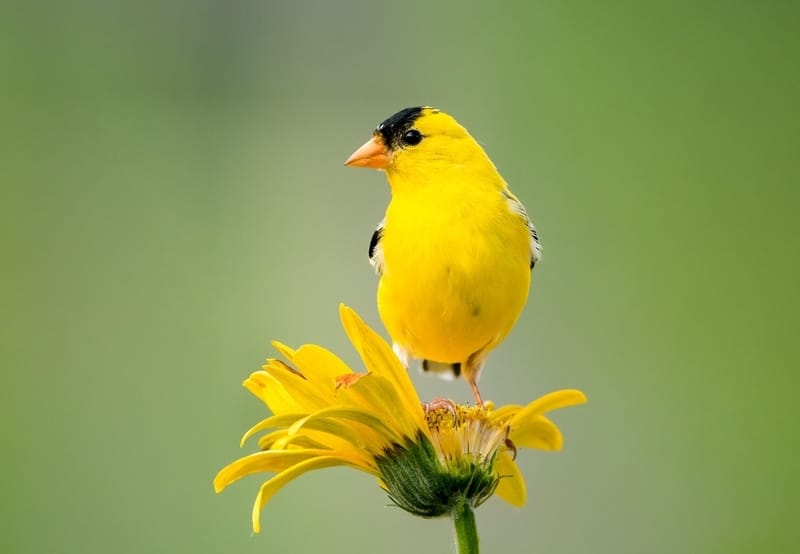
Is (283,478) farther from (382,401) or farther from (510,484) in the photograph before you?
(510,484)

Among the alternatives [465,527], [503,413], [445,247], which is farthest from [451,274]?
[465,527]

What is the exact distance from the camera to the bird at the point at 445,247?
815 millimetres

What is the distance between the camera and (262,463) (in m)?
0.66

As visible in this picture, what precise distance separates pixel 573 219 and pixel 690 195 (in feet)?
0.91

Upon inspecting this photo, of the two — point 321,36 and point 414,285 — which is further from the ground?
point 321,36

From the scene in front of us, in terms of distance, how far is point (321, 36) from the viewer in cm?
268

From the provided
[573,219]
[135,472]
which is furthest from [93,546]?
[573,219]

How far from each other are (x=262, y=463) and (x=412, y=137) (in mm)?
433

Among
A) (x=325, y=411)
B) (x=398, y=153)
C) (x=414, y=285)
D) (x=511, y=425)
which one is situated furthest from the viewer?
(x=398, y=153)

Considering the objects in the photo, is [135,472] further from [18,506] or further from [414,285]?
[414,285]

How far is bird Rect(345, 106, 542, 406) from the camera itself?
815 mm

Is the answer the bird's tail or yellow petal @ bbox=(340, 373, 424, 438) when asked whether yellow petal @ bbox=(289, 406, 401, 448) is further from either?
the bird's tail

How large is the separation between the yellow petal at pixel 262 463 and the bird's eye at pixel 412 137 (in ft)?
1.37

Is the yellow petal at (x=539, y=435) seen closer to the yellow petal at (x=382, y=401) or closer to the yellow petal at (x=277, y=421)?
the yellow petal at (x=382, y=401)
